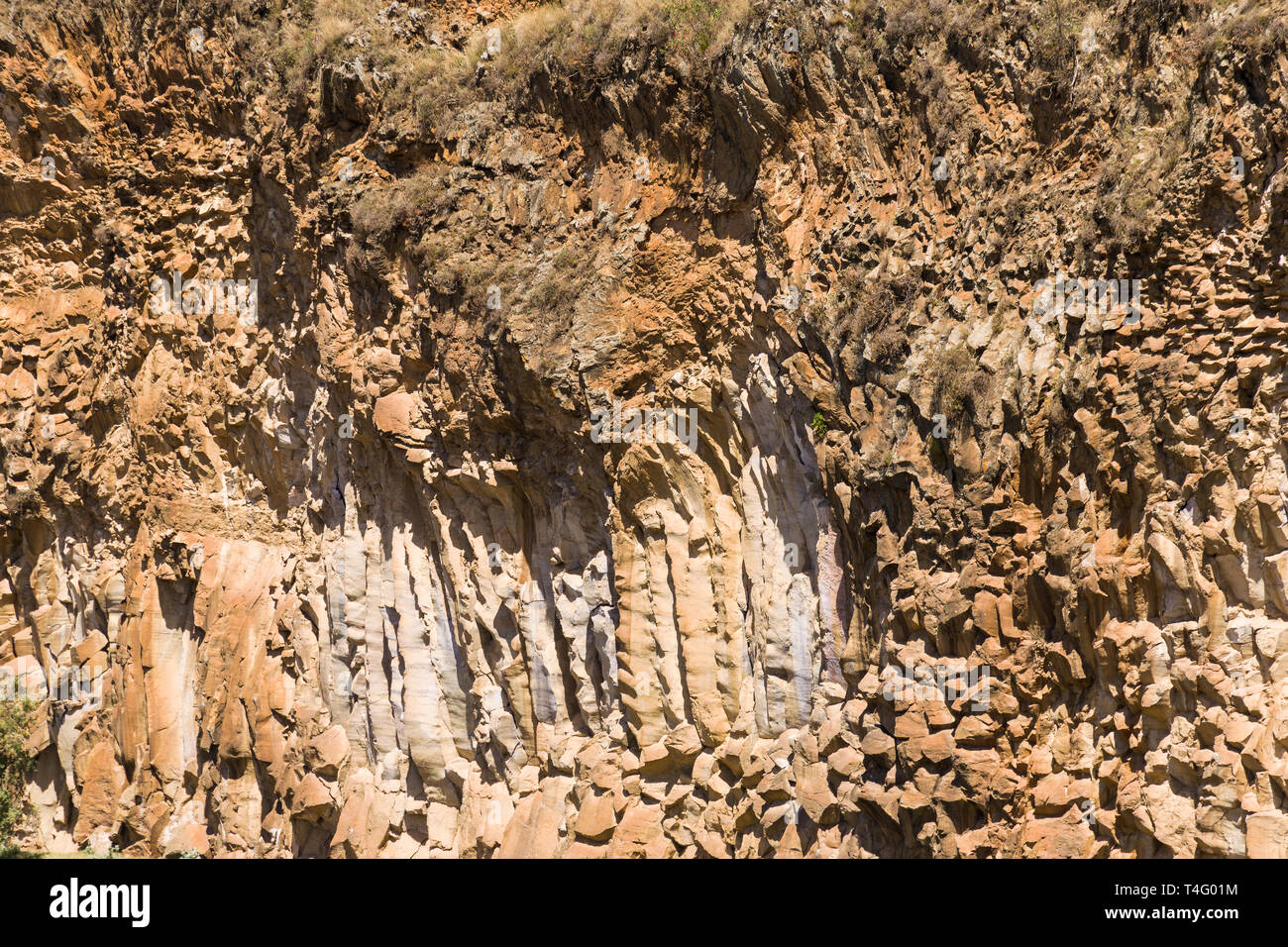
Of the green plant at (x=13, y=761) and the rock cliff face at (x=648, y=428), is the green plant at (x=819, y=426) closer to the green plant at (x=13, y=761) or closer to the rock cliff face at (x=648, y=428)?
the rock cliff face at (x=648, y=428)

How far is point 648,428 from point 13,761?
12.0 meters

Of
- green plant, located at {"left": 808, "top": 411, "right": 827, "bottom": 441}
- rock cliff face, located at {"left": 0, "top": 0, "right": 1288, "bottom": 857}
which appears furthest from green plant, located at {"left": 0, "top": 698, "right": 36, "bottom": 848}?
green plant, located at {"left": 808, "top": 411, "right": 827, "bottom": 441}

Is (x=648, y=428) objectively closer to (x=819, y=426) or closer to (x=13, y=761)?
(x=819, y=426)

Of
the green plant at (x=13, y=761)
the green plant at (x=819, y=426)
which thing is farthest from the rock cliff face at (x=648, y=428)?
the green plant at (x=13, y=761)

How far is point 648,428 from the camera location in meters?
13.7

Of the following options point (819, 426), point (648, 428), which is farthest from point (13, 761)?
point (819, 426)

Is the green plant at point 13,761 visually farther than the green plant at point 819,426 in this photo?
Yes

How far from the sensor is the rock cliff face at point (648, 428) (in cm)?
1050

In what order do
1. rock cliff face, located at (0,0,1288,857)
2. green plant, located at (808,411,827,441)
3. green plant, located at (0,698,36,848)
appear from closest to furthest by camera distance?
rock cliff face, located at (0,0,1288,857) → green plant, located at (808,411,827,441) → green plant, located at (0,698,36,848)

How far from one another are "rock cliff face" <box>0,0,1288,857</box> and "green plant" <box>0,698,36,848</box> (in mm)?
399

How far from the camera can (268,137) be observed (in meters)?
17.0

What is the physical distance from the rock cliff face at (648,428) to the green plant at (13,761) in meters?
0.40

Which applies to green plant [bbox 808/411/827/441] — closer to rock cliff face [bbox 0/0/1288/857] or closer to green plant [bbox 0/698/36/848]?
rock cliff face [bbox 0/0/1288/857]

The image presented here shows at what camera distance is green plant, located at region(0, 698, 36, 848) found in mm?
18703
